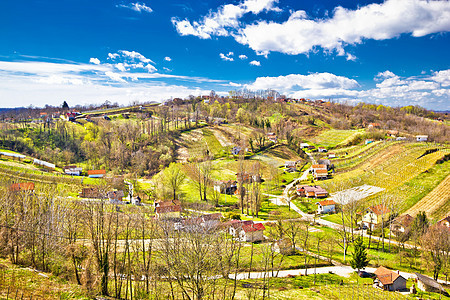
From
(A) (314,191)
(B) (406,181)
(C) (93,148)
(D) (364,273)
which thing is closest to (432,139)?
(B) (406,181)

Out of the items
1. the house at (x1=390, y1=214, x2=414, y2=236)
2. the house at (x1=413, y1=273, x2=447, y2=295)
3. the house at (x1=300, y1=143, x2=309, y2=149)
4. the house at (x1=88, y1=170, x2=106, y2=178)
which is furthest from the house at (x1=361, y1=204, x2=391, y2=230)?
the house at (x1=88, y1=170, x2=106, y2=178)

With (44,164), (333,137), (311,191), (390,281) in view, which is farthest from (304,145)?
(44,164)

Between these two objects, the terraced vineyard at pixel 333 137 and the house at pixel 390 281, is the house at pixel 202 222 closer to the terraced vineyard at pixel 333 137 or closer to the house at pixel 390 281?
the house at pixel 390 281

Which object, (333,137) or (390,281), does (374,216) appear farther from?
(333,137)

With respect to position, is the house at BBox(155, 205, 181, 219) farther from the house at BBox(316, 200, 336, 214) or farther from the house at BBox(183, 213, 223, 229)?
the house at BBox(316, 200, 336, 214)

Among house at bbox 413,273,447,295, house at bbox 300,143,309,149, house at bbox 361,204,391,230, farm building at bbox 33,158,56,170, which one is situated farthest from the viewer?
house at bbox 300,143,309,149

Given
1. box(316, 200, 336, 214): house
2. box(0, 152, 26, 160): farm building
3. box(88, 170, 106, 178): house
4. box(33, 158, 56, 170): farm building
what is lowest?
box(316, 200, 336, 214): house

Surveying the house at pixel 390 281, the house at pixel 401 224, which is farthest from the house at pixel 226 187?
the house at pixel 390 281
